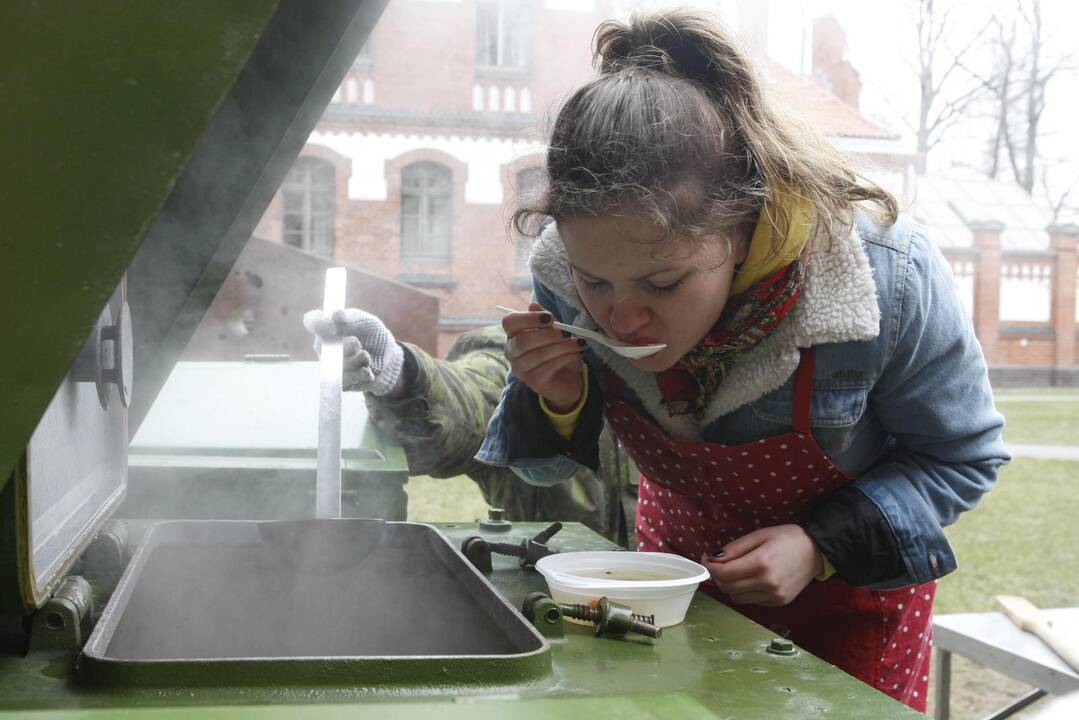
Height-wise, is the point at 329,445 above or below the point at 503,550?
above

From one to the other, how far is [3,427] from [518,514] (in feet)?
7.55

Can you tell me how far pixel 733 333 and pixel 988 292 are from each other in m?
16.0

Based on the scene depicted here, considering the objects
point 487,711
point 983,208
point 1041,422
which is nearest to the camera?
point 487,711

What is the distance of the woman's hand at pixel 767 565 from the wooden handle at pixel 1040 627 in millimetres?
1284

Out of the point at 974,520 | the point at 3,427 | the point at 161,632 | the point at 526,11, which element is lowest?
the point at 974,520

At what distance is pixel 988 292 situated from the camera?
15.9 meters

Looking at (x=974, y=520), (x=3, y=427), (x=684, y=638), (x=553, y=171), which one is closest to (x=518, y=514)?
(x=553, y=171)

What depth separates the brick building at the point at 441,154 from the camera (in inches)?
152

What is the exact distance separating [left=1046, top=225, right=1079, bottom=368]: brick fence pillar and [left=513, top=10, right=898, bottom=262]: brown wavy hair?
54.3ft

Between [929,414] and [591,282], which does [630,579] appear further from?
[929,414]

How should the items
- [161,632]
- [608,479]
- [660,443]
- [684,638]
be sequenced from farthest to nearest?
[608,479], [660,443], [161,632], [684,638]

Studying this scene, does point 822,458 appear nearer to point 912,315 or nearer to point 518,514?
point 912,315

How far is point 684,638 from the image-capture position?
1.00m

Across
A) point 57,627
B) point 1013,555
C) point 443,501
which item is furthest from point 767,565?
point 443,501
